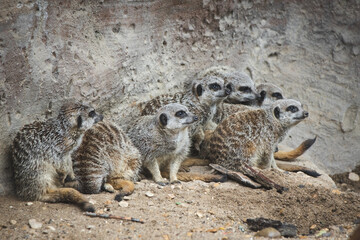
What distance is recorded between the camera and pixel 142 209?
3.36 m

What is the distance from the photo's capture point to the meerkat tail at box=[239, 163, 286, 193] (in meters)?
3.90

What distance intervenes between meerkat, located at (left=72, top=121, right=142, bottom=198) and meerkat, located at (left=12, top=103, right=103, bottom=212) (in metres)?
0.10

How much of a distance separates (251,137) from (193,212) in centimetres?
112

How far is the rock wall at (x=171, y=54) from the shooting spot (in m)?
→ 3.55

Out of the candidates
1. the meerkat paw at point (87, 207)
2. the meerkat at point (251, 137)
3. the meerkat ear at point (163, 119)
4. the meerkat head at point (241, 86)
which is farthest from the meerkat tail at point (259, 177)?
the meerkat paw at point (87, 207)

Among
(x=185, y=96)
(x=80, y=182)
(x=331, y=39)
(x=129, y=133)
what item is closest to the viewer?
(x=80, y=182)

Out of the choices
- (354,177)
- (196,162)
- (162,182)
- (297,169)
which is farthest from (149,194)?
(354,177)

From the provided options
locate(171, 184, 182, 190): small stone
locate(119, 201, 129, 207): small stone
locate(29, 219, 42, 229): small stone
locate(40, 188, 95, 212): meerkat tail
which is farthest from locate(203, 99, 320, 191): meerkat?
locate(29, 219, 42, 229): small stone

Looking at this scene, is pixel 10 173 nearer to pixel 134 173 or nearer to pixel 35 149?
pixel 35 149

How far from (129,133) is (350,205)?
6.02 feet

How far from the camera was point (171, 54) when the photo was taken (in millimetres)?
4707

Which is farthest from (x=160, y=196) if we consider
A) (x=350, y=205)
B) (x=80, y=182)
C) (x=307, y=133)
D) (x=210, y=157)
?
(x=307, y=133)

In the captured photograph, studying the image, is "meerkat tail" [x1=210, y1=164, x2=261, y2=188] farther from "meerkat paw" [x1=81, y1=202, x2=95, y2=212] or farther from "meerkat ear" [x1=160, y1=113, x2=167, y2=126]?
"meerkat paw" [x1=81, y1=202, x2=95, y2=212]

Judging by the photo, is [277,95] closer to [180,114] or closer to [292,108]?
[292,108]
